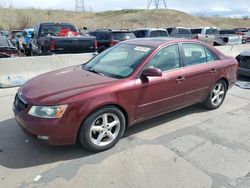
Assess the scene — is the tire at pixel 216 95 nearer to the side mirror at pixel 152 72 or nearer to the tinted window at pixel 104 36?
the side mirror at pixel 152 72

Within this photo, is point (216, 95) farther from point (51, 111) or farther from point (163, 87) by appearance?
point (51, 111)

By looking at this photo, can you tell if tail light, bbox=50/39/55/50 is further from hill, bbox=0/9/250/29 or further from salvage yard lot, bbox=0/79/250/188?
hill, bbox=0/9/250/29

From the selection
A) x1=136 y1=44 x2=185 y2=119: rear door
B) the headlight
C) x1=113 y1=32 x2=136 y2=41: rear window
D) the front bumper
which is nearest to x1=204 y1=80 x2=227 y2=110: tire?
x1=136 y1=44 x2=185 y2=119: rear door

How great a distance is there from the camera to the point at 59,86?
12.2ft

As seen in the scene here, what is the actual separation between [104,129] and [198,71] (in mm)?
2225

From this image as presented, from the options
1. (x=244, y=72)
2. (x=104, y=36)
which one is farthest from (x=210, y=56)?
(x=104, y=36)

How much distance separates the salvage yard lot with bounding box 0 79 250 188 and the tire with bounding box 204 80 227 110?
640mm

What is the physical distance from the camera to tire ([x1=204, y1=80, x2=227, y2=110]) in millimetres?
5406

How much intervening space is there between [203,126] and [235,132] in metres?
0.55

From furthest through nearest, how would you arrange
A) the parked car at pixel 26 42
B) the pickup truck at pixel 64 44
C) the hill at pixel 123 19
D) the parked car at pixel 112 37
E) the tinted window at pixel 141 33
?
the hill at pixel 123 19
the tinted window at pixel 141 33
the parked car at pixel 26 42
the parked car at pixel 112 37
the pickup truck at pixel 64 44

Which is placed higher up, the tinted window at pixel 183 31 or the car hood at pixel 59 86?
the tinted window at pixel 183 31

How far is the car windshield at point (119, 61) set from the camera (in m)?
4.09

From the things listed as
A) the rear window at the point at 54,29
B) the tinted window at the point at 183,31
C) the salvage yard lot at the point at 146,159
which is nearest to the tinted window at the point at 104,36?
the rear window at the point at 54,29

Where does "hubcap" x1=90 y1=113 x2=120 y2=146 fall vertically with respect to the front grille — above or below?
below
